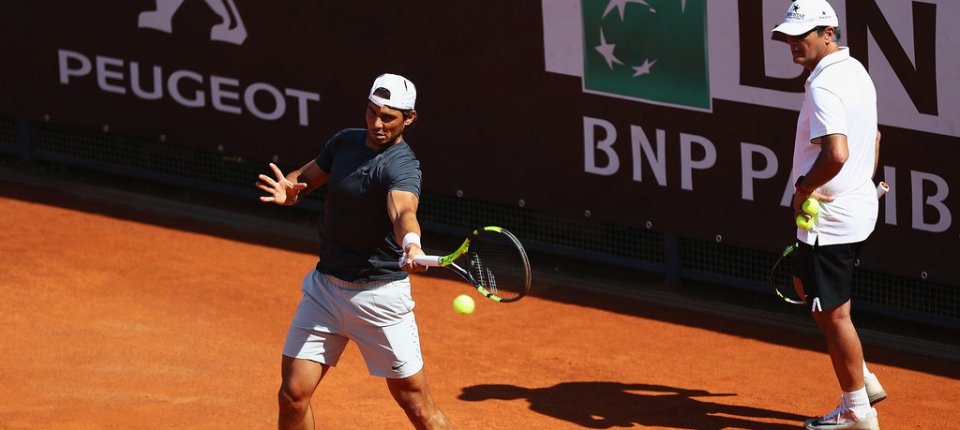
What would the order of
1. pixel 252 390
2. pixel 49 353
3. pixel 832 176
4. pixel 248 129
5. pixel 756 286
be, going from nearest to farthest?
pixel 832 176, pixel 252 390, pixel 49 353, pixel 756 286, pixel 248 129

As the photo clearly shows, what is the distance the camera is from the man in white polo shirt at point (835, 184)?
218 inches

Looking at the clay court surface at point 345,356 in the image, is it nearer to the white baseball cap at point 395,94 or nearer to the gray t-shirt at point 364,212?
the gray t-shirt at point 364,212

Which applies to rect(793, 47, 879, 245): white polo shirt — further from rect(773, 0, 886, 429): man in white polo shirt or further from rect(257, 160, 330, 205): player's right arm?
rect(257, 160, 330, 205): player's right arm

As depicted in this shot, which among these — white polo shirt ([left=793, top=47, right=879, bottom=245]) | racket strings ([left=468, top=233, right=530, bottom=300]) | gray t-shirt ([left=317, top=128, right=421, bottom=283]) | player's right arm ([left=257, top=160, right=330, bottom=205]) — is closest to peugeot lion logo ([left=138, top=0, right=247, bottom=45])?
player's right arm ([left=257, top=160, right=330, bottom=205])

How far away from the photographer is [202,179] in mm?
10508

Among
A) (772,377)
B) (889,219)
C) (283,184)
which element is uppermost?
(283,184)

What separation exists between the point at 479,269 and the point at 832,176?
169cm

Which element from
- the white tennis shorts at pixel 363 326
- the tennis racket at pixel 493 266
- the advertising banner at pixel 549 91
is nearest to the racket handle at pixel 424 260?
the tennis racket at pixel 493 266

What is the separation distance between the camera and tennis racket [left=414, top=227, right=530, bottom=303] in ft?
15.8

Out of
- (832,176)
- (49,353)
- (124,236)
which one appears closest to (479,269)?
(832,176)

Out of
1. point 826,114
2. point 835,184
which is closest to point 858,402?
point 835,184

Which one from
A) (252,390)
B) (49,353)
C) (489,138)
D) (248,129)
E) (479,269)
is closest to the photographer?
(479,269)

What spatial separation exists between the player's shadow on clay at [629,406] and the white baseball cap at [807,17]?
6.67 feet

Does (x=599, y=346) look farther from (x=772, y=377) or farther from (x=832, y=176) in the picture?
(x=832, y=176)
